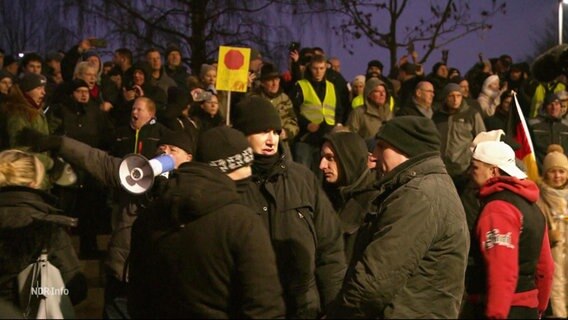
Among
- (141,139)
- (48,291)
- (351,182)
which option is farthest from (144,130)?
(48,291)

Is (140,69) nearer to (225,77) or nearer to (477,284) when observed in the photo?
(225,77)

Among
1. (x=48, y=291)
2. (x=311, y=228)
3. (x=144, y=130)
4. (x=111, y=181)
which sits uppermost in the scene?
(x=144, y=130)

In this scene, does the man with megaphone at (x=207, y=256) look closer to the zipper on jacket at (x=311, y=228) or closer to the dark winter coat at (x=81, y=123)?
the zipper on jacket at (x=311, y=228)

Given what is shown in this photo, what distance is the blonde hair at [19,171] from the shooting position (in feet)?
18.1

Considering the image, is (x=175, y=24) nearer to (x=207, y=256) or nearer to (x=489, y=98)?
(x=489, y=98)

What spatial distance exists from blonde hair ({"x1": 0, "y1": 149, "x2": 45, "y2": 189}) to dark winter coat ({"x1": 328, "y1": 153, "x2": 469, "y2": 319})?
2.08 meters

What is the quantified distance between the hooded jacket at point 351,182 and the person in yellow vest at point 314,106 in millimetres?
5606

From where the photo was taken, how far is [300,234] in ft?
17.3

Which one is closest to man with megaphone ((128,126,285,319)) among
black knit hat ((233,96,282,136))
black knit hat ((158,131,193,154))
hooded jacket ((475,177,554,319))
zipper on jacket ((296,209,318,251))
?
zipper on jacket ((296,209,318,251))

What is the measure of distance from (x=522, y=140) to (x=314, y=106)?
3.46m

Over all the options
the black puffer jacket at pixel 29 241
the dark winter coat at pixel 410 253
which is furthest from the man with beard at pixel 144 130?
the dark winter coat at pixel 410 253

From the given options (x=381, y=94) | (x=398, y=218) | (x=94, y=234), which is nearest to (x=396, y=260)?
(x=398, y=218)

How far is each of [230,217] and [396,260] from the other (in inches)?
37.7

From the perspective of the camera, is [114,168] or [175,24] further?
[175,24]
